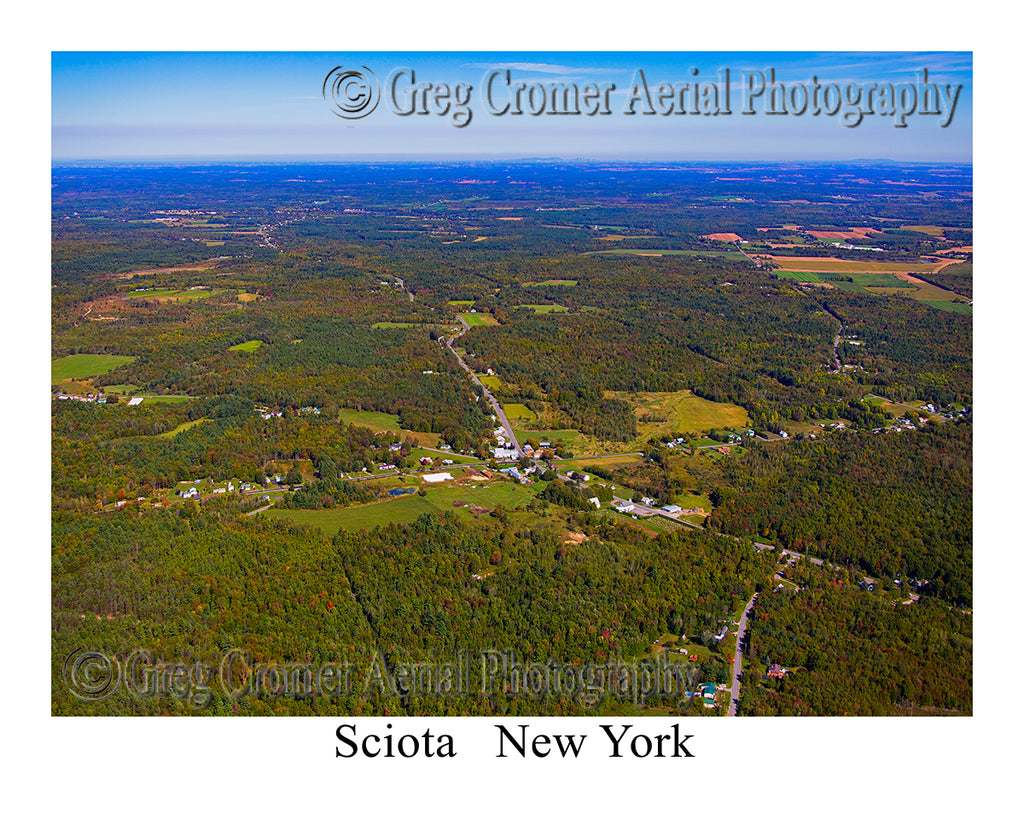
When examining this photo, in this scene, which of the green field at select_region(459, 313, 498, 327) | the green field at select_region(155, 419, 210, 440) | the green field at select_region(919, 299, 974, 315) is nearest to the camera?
the green field at select_region(155, 419, 210, 440)

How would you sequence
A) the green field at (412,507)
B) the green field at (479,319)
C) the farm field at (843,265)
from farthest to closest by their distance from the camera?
the farm field at (843,265), the green field at (479,319), the green field at (412,507)

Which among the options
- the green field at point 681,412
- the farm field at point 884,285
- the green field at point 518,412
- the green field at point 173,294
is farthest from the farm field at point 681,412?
the green field at point 173,294

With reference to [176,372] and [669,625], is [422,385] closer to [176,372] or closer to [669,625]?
[176,372]

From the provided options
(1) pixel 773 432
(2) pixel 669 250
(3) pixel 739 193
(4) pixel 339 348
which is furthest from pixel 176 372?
(3) pixel 739 193

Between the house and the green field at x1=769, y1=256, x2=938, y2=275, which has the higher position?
the green field at x1=769, y1=256, x2=938, y2=275

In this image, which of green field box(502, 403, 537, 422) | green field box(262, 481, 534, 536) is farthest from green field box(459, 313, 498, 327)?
green field box(262, 481, 534, 536)

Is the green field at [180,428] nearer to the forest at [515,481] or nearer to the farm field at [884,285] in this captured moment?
the forest at [515,481]

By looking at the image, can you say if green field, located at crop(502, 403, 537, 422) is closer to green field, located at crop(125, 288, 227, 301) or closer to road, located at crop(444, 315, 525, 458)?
road, located at crop(444, 315, 525, 458)
